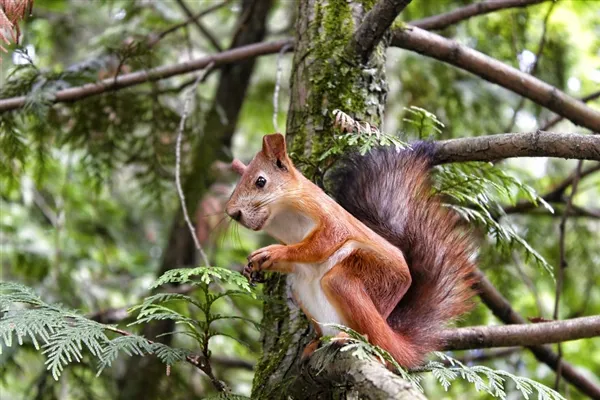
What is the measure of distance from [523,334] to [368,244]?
0.66m

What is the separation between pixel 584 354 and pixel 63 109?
3499 mm

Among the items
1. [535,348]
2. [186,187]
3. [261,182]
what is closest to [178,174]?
[261,182]

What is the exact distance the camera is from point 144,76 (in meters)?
2.75

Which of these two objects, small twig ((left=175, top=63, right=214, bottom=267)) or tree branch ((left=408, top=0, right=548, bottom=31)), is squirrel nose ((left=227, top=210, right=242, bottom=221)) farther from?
tree branch ((left=408, top=0, right=548, bottom=31))

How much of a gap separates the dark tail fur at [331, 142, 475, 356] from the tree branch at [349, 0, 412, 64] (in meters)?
0.31

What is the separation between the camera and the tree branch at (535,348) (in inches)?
103

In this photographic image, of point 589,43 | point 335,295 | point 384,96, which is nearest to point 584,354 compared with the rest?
point 589,43

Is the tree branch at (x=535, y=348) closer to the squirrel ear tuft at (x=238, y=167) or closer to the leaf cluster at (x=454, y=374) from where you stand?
the leaf cluster at (x=454, y=374)

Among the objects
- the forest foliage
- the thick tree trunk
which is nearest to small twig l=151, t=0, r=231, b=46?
the forest foliage

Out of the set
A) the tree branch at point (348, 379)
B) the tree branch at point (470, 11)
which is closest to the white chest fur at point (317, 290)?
the tree branch at point (348, 379)

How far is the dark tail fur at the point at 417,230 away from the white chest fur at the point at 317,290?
8.3 inches

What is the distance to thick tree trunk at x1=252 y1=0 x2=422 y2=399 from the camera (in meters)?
1.97

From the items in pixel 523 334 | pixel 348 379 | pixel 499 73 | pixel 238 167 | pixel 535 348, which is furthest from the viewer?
pixel 535 348

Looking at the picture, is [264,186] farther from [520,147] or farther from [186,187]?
[186,187]
